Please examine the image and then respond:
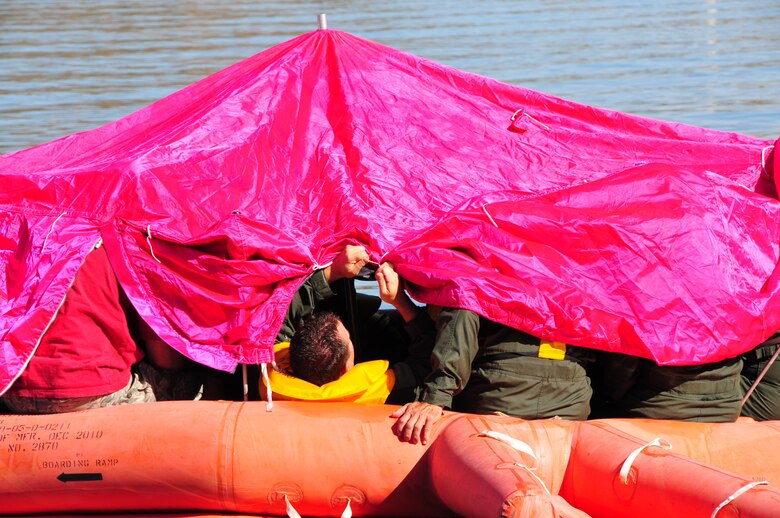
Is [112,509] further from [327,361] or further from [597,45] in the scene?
[597,45]

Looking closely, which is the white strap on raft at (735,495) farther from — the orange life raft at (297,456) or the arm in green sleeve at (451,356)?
the arm in green sleeve at (451,356)

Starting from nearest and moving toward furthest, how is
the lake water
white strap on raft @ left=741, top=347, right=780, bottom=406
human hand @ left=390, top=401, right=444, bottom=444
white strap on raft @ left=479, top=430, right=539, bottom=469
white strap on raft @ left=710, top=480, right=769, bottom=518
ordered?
white strap on raft @ left=710, top=480, right=769, bottom=518 < white strap on raft @ left=479, top=430, right=539, bottom=469 < human hand @ left=390, top=401, right=444, bottom=444 < white strap on raft @ left=741, top=347, right=780, bottom=406 < the lake water

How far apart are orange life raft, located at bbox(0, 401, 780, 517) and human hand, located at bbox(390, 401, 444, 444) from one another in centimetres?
3

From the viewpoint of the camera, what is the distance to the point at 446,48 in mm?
16531

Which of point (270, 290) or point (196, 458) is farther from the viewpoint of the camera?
point (270, 290)

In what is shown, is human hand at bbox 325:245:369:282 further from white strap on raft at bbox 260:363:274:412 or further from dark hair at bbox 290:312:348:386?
white strap on raft at bbox 260:363:274:412

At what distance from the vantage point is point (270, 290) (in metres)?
4.41

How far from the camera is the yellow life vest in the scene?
14.0 feet

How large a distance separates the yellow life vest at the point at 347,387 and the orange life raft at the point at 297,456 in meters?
0.06

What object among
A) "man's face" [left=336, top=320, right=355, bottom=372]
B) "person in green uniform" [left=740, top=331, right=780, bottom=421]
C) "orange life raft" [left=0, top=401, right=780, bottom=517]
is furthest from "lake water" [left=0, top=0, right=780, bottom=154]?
"man's face" [left=336, top=320, right=355, bottom=372]

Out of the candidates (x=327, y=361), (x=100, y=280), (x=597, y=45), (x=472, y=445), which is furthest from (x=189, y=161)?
(x=597, y=45)

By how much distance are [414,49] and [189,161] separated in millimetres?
11927

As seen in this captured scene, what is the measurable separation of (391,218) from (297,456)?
1206 millimetres

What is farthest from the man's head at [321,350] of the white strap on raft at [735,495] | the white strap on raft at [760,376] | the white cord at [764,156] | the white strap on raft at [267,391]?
the white cord at [764,156]
